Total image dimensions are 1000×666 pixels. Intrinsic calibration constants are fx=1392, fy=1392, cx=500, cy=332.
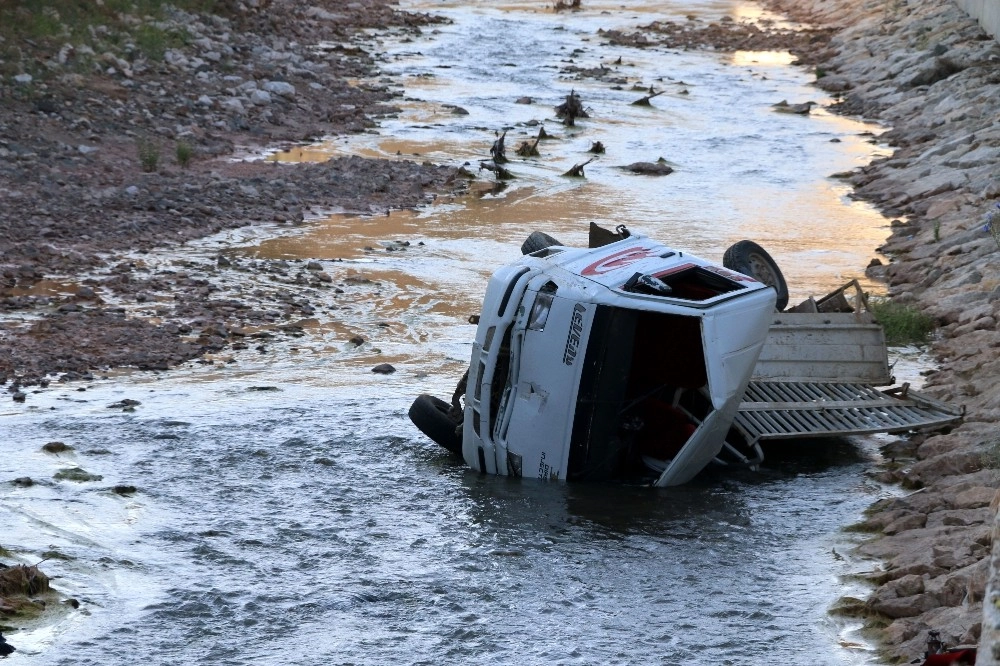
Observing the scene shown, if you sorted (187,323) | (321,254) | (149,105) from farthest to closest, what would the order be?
(149,105) < (321,254) < (187,323)

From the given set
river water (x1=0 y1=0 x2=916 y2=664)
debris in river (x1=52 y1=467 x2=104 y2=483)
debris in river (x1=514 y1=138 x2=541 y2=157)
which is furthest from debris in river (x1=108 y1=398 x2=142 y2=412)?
debris in river (x1=514 y1=138 x2=541 y2=157)

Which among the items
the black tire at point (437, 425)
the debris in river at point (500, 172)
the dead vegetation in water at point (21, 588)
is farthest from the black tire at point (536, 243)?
the debris in river at point (500, 172)

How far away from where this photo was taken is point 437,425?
1023 cm

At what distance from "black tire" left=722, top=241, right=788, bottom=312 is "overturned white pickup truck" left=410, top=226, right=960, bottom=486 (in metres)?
1.07

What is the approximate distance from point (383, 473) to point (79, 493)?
6.82ft

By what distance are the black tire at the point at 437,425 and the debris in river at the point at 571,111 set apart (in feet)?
54.2

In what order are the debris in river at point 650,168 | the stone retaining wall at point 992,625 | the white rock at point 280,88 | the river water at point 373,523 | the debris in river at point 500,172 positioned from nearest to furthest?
the stone retaining wall at point 992,625 < the river water at point 373,523 < the debris in river at point 500,172 < the debris in river at point 650,168 < the white rock at point 280,88

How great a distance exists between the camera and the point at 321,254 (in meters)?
16.0

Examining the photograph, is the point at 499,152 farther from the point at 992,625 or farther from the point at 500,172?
the point at 992,625

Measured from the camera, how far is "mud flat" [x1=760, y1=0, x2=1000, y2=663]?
7289mm

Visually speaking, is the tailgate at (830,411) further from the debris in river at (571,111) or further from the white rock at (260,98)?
the debris in river at (571,111)

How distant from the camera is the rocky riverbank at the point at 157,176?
12891 millimetres

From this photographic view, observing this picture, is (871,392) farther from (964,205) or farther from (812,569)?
(964,205)

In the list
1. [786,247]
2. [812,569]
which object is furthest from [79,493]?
[786,247]
